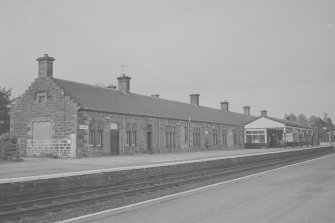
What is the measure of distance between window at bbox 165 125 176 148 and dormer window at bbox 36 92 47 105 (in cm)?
1140

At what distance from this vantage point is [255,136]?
52.5 m

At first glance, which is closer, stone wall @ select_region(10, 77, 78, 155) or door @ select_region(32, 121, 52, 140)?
stone wall @ select_region(10, 77, 78, 155)

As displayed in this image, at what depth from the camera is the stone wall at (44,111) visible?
26.5 meters

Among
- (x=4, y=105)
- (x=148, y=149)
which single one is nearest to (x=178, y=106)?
(x=148, y=149)

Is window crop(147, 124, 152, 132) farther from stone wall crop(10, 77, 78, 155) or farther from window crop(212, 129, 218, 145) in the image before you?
window crop(212, 129, 218, 145)

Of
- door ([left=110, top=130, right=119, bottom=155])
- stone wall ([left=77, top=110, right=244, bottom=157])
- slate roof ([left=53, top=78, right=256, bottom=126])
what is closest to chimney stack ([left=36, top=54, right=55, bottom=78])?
slate roof ([left=53, top=78, right=256, bottom=126])

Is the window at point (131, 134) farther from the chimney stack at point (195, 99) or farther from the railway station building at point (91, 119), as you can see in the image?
the chimney stack at point (195, 99)

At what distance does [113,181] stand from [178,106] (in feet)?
Answer: 92.7

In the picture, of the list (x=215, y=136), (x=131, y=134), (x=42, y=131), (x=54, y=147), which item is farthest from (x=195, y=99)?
(x=54, y=147)

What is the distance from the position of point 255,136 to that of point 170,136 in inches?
783

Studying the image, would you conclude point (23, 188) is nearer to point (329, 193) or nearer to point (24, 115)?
point (329, 193)

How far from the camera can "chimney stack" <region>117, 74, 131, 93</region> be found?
120ft

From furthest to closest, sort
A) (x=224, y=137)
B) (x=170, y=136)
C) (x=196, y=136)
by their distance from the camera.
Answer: (x=224, y=137), (x=196, y=136), (x=170, y=136)

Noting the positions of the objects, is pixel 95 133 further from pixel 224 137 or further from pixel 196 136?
pixel 224 137
